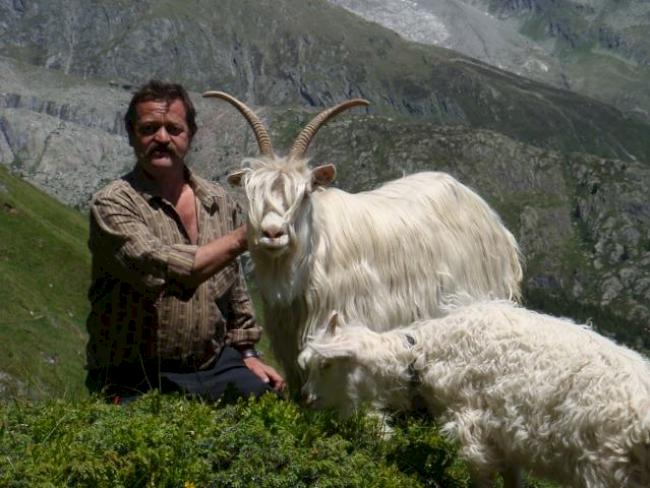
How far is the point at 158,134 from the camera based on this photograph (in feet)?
26.6

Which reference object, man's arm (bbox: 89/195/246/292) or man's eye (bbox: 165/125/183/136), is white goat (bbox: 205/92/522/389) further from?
man's eye (bbox: 165/125/183/136)

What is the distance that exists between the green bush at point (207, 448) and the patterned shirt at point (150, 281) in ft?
3.11

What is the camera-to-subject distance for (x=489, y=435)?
7.14 metres

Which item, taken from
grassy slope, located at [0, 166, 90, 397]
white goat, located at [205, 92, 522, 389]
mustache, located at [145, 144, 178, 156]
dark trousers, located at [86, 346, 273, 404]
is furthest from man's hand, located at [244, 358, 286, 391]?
grassy slope, located at [0, 166, 90, 397]

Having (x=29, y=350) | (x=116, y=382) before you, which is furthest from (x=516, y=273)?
(x=29, y=350)

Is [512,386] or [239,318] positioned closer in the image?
[512,386]

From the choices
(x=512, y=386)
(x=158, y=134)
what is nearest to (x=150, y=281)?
(x=158, y=134)

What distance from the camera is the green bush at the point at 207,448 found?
5.84 meters

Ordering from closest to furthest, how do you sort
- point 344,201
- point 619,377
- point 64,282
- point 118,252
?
point 619,377 < point 118,252 < point 344,201 < point 64,282

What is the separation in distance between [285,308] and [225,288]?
3.25ft

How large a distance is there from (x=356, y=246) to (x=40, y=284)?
191ft

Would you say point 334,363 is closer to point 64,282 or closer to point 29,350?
point 29,350

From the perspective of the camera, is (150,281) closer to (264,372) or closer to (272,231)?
(272,231)

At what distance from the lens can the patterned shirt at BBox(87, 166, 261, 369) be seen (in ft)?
25.2
